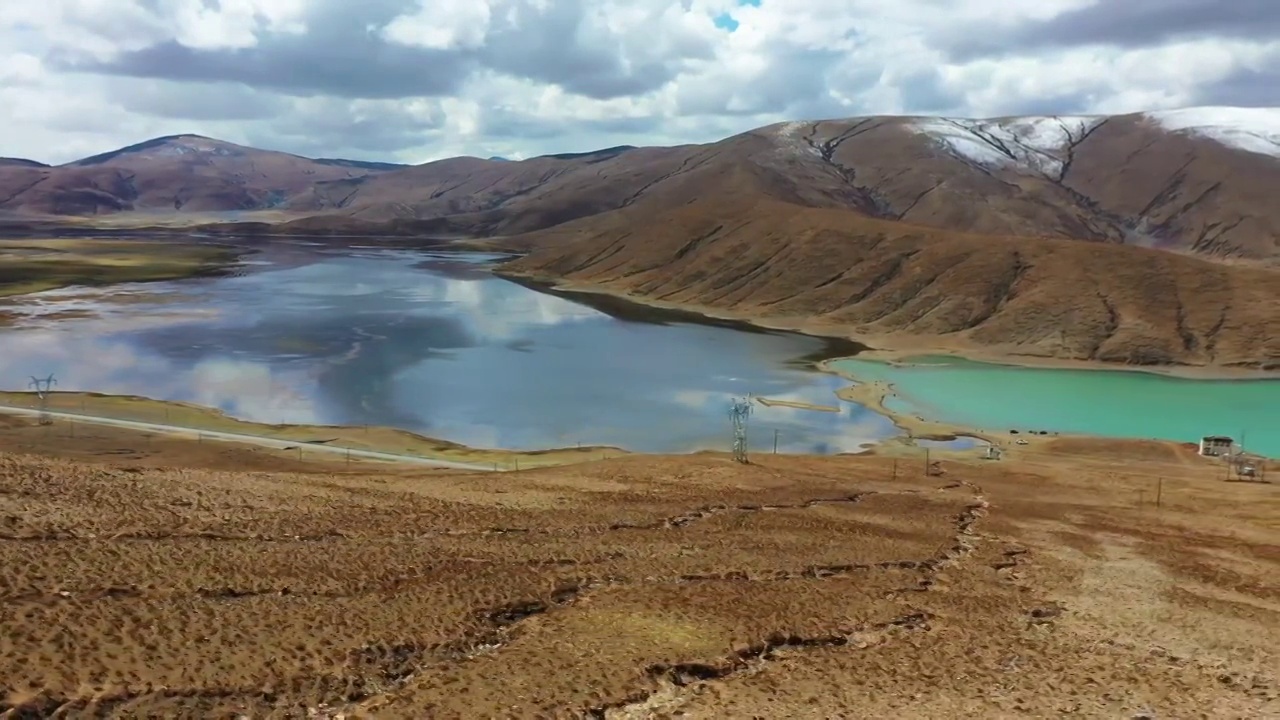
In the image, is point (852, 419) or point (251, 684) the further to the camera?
point (852, 419)

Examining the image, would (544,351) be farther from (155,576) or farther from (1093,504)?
(155,576)

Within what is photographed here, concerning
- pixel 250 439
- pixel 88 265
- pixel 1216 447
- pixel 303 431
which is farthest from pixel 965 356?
pixel 88 265

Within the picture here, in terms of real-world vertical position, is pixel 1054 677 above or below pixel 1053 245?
below

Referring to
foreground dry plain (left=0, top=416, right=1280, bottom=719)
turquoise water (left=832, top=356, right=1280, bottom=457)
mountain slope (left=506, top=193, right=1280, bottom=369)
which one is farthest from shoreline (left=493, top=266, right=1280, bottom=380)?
foreground dry plain (left=0, top=416, right=1280, bottom=719)

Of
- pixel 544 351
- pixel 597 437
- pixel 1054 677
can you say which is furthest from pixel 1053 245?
pixel 1054 677

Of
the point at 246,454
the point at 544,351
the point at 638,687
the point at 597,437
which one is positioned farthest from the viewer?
the point at 544,351

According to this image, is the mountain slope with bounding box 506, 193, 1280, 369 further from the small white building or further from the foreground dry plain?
the foreground dry plain

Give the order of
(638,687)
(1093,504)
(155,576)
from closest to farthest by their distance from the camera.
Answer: (638,687) → (155,576) → (1093,504)
